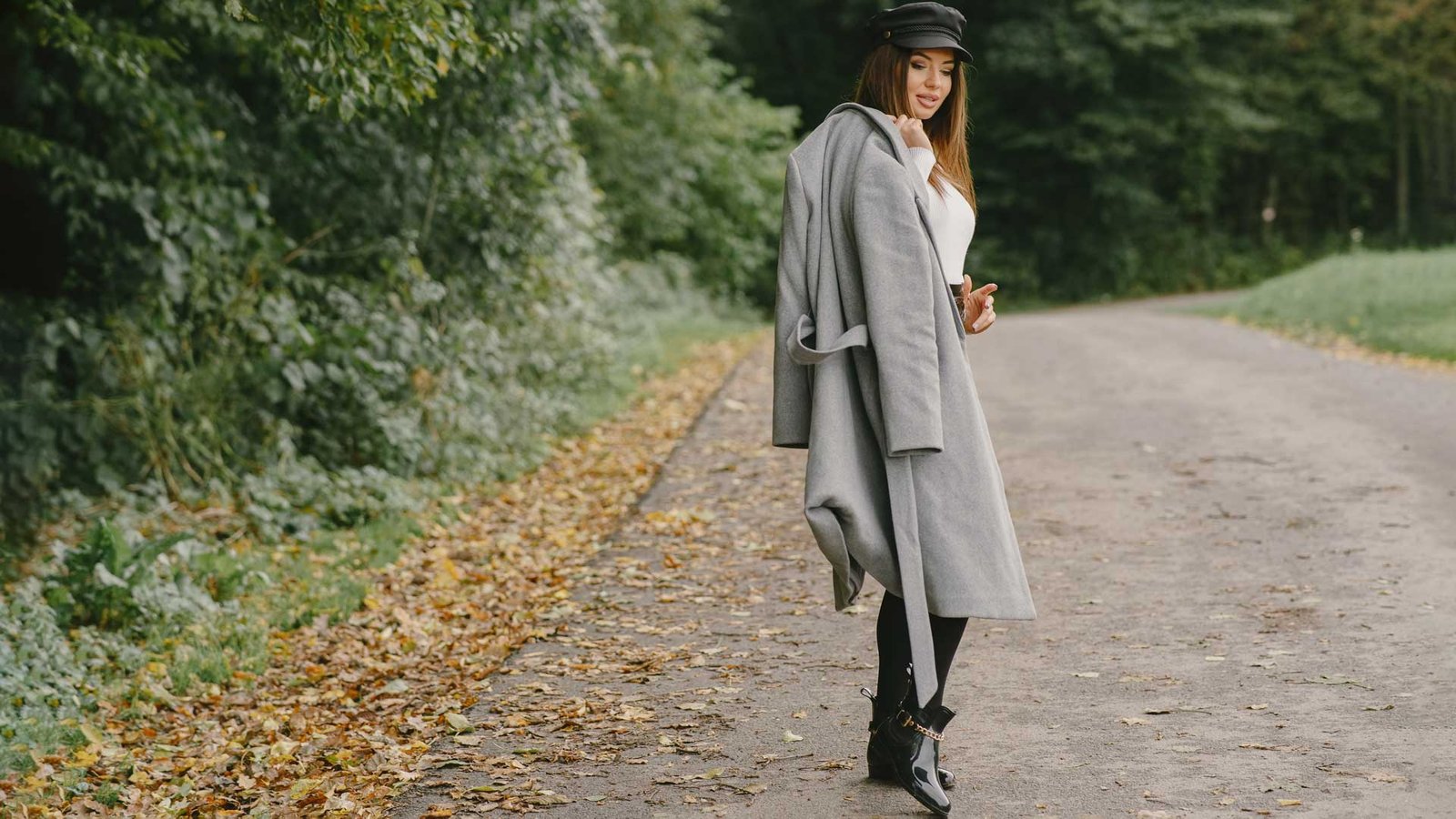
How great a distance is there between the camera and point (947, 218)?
3680 mm

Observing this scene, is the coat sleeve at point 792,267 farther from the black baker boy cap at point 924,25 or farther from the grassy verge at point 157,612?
the grassy verge at point 157,612

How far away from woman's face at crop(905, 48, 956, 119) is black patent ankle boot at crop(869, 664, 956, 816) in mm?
1540

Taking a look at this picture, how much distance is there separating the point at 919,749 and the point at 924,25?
1863 mm

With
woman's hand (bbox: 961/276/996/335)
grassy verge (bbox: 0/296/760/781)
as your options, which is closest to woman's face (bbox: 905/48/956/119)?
woman's hand (bbox: 961/276/996/335)

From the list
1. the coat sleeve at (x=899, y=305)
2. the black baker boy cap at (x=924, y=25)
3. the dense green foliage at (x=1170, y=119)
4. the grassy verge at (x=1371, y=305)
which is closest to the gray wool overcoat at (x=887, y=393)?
the coat sleeve at (x=899, y=305)

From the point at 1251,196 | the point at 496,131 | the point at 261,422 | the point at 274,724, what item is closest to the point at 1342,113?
the point at 1251,196

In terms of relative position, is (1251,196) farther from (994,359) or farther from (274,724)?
(274,724)

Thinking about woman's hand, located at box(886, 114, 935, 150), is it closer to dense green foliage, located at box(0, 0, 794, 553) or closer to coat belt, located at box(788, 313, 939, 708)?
coat belt, located at box(788, 313, 939, 708)

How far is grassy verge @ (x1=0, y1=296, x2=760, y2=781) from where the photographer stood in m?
5.17

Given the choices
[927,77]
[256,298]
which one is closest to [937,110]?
[927,77]

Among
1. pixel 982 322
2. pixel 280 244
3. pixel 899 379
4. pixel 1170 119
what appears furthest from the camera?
pixel 1170 119

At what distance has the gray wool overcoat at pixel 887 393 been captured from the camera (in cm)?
348

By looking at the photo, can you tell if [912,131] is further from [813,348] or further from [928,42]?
[813,348]

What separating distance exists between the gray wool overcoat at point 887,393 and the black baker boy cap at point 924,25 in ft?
0.68
